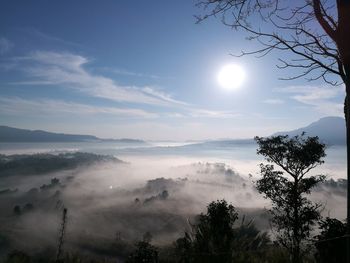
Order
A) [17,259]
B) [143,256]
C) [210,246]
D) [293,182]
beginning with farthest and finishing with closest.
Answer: [293,182]
[143,256]
[17,259]
[210,246]

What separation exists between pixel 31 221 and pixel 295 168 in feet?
482

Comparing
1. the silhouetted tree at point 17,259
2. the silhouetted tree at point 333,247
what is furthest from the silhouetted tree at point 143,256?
the silhouetted tree at point 333,247

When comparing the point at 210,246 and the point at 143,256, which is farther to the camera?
the point at 143,256

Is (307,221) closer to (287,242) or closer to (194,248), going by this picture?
(287,242)

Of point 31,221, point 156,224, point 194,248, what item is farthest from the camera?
point 156,224

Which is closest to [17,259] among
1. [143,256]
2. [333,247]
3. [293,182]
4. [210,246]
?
[143,256]

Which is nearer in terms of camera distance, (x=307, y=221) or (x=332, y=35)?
(x=332, y=35)

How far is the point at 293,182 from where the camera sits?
19188 mm

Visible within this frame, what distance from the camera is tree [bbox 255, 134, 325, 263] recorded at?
1869 centimetres

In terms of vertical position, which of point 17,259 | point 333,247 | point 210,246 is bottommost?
point 17,259

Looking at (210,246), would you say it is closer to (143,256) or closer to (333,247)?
(333,247)

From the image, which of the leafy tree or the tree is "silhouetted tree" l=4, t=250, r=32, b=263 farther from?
the tree

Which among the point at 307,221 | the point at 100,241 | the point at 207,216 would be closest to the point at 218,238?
the point at 207,216

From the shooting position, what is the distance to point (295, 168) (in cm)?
1911
